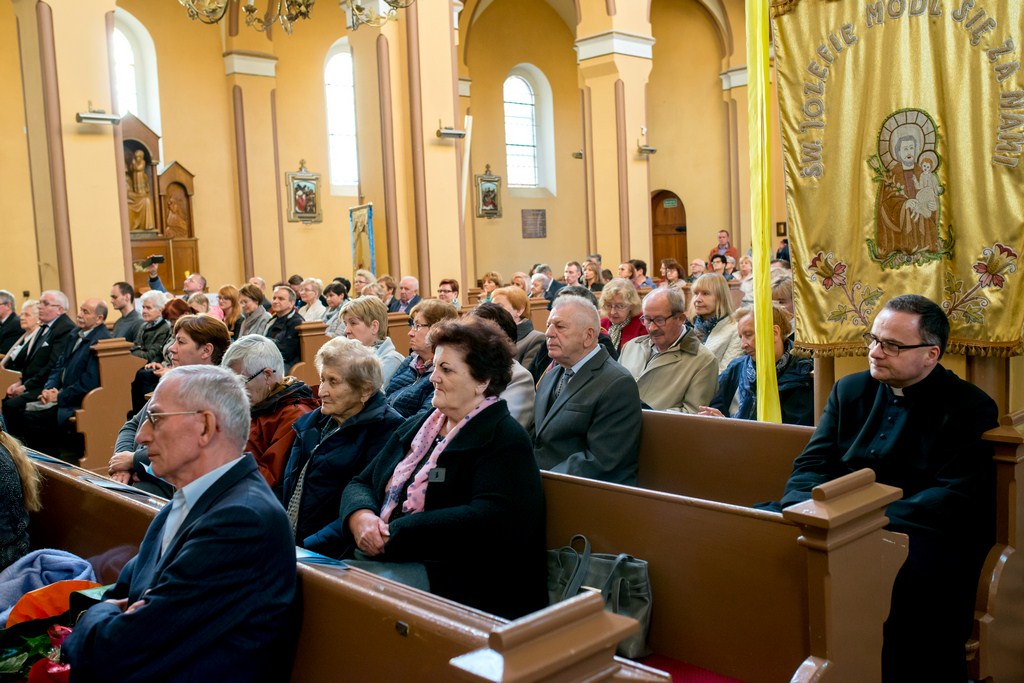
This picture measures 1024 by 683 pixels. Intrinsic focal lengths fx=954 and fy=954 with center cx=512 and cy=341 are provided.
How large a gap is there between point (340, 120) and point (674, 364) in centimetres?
1226

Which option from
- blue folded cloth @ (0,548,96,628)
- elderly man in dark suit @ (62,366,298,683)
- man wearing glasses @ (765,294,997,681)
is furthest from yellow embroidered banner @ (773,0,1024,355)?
blue folded cloth @ (0,548,96,628)

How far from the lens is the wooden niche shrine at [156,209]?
12953mm

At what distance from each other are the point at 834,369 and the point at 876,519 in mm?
1488

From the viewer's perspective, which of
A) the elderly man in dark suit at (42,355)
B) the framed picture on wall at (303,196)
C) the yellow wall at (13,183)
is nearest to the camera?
the elderly man in dark suit at (42,355)

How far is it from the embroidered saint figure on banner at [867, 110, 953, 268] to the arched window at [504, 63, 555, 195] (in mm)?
14430

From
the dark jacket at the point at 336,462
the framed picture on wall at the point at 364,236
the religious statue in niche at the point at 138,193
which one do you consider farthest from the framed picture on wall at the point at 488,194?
the dark jacket at the point at 336,462

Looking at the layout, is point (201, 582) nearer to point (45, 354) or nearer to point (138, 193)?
point (45, 354)

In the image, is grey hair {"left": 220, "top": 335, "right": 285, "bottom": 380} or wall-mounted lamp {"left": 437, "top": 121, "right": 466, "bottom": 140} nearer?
grey hair {"left": 220, "top": 335, "right": 285, "bottom": 380}

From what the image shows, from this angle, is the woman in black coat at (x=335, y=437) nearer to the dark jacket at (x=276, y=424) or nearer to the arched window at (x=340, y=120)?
the dark jacket at (x=276, y=424)

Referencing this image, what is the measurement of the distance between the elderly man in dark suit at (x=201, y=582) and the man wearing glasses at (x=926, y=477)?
1.63 metres

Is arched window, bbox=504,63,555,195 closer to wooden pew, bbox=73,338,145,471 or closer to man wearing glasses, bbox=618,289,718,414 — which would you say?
wooden pew, bbox=73,338,145,471

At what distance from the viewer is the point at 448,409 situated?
2855 mm

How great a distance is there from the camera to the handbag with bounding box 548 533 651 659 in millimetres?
2631

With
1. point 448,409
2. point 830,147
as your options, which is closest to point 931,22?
point 830,147
